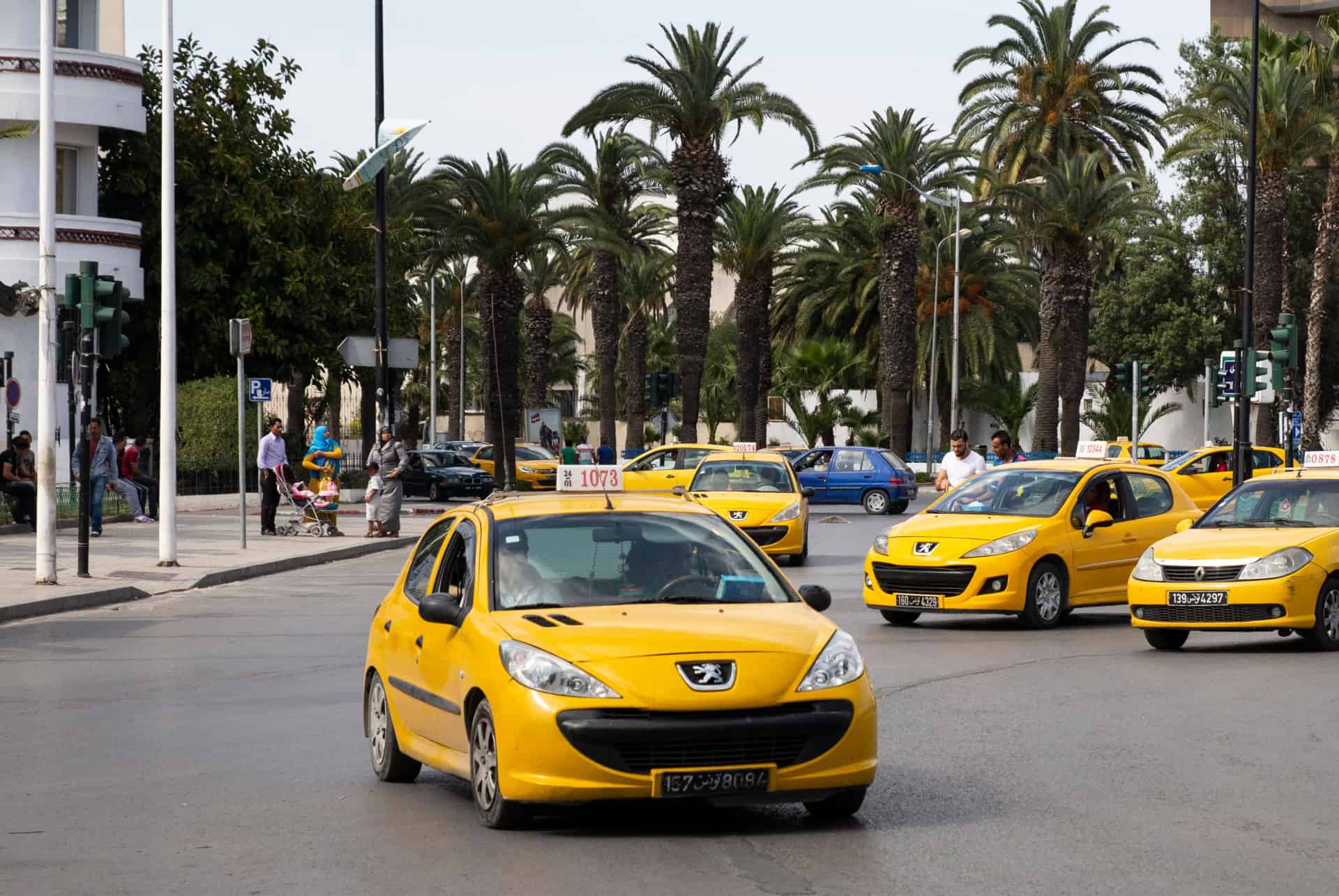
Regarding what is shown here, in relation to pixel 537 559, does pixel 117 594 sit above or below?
below

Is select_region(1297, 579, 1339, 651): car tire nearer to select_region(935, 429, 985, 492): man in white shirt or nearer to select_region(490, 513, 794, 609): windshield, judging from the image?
select_region(935, 429, 985, 492): man in white shirt

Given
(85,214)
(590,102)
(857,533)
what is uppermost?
(590,102)

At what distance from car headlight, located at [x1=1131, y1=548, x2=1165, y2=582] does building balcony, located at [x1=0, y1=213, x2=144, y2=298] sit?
97.4ft

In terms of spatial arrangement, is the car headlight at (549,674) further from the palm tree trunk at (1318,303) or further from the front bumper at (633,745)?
the palm tree trunk at (1318,303)

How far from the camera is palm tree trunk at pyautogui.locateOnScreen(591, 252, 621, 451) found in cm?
6481

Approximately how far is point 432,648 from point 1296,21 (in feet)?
341

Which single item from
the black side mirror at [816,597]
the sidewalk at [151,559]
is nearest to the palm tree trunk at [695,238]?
the sidewalk at [151,559]

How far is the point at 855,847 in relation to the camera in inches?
298

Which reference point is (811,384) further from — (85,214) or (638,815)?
(638,815)

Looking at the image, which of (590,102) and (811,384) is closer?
(590,102)

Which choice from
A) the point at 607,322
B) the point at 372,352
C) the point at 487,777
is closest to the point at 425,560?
the point at 487,777

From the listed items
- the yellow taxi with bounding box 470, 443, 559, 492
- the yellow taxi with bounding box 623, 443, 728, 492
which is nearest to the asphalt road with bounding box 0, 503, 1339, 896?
the yellow taxi with bounding box 623, 443, 728, 492

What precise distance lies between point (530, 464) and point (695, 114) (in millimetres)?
10967

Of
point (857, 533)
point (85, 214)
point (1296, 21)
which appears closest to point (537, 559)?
point (857, 533)
